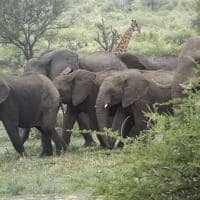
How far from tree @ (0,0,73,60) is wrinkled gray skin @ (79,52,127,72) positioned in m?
10.7

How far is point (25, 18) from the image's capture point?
29.4 m

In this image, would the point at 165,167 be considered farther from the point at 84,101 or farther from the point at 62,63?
the point at 62,63

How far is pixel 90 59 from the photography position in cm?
1756

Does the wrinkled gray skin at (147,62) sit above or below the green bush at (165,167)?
below

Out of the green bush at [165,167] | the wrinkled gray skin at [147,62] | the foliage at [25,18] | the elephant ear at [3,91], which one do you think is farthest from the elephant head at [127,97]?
the foliage at [25,18]

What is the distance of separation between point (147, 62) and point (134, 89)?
525 cm

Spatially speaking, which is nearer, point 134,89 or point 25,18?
point 134,89

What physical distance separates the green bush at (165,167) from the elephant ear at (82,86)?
832cm

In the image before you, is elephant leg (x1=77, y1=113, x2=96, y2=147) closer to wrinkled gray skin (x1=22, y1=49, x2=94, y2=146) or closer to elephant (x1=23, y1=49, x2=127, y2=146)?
elephant (x1=23, y1=49, x2=127, y2=146)

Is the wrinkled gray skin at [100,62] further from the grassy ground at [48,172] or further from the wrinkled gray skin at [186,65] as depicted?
the wrinkled gray skin at [186,65]

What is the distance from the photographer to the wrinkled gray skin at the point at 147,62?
16984 mm

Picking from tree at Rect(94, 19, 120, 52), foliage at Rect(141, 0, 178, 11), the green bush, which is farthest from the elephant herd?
foliage at Rect(141, 0, 178, 11)

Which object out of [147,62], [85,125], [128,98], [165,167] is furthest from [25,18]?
[165,167]

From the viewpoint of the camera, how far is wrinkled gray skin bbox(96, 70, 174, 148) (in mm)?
11969
